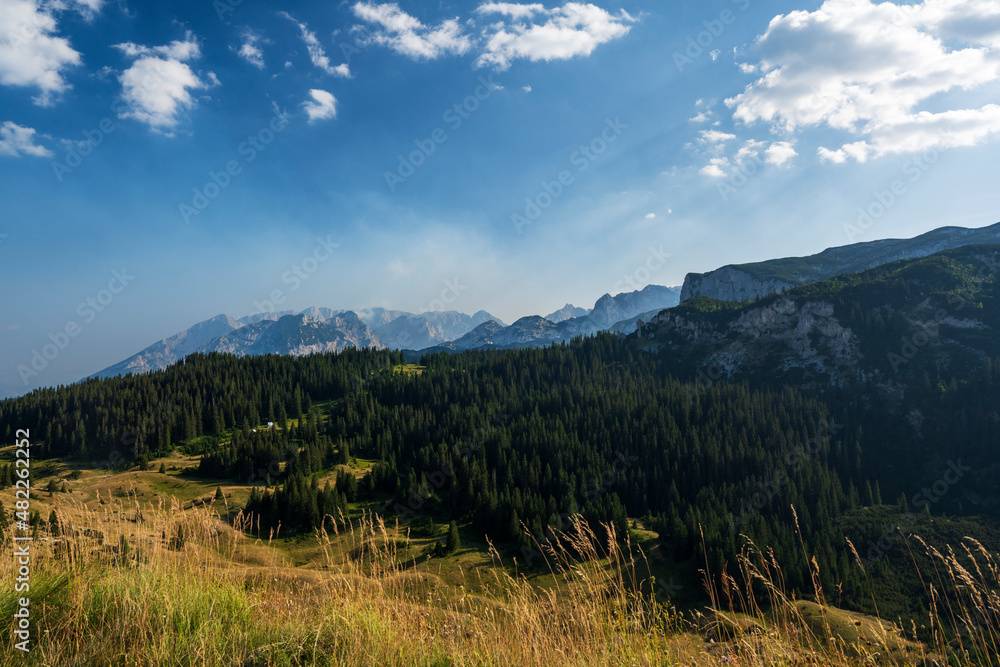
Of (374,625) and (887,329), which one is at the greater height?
(374,625)

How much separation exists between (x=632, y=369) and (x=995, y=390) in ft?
347

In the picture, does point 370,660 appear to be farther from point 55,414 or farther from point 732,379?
point 732,379

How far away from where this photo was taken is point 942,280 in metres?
173

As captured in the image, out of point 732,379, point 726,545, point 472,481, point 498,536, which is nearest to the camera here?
point 726,545

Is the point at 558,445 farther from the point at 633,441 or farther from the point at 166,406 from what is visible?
the point at 166,406

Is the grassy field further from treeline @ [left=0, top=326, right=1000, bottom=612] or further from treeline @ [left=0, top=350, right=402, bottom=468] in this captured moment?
treeline @ [left=0, top=350, right=402, bottom=468]

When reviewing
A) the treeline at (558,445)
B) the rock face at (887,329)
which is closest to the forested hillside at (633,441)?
the treeline at (558,445)

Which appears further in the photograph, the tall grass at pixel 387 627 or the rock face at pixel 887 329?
the rock face at pixel 887 329

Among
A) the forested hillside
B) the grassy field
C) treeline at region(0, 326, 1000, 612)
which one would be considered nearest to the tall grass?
the grassy field

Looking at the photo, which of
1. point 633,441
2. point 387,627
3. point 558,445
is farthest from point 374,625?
point 633,441

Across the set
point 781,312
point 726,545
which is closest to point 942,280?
point 781,312

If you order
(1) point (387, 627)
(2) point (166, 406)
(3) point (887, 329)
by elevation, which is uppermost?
(1) point (387, 627)

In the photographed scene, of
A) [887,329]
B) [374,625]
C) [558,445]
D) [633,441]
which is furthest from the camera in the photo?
[887,329]

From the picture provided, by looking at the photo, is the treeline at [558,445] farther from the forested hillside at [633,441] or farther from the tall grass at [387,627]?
the tall grass at [387,627]
